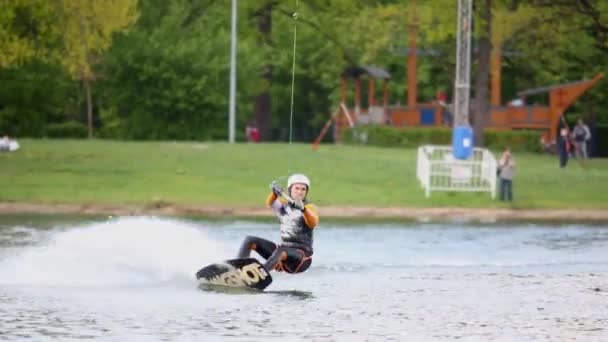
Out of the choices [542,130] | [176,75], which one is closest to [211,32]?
[176,75]

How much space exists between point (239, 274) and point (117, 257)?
10.5 ft

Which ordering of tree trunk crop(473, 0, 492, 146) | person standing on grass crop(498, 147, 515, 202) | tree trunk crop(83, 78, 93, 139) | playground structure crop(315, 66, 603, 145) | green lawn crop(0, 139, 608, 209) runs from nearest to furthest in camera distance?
person standing on grass crop(498, 147, 515, 202)
green lawn crop(0, 139, 608, 209)
tree trunk crop(473, 0, 492, 146)
playground structure crop(315, 66, 603, 145)
tree trunk crop(83, 78, 93, 139)

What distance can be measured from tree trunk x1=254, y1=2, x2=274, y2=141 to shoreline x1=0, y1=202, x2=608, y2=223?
28.5 metres

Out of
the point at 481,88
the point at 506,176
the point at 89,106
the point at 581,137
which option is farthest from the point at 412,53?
the point at 506,176

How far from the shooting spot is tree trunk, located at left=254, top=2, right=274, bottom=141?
68.9 m

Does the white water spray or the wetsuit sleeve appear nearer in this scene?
the wetsuit sleeve

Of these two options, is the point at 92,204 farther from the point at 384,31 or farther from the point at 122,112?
the point at 122,112

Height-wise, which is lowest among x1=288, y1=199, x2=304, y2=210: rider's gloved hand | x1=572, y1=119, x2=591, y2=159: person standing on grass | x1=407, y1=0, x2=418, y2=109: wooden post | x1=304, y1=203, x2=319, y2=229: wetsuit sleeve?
x1=304, y1=203, x2=319, y2=229: wetsuit sleeve

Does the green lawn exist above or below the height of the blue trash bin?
below

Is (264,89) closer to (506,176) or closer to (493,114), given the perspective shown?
(493,114)

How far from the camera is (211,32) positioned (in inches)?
2680

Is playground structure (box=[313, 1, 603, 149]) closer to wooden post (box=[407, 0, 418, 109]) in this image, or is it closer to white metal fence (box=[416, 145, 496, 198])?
wooden post (box=[407, 0, 418, 109])

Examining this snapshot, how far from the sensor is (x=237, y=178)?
43.8 meters

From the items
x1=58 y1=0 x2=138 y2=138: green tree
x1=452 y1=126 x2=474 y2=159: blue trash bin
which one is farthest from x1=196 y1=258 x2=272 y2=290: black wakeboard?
x1=58 y1=0 x2=138 y2=138: green tree
